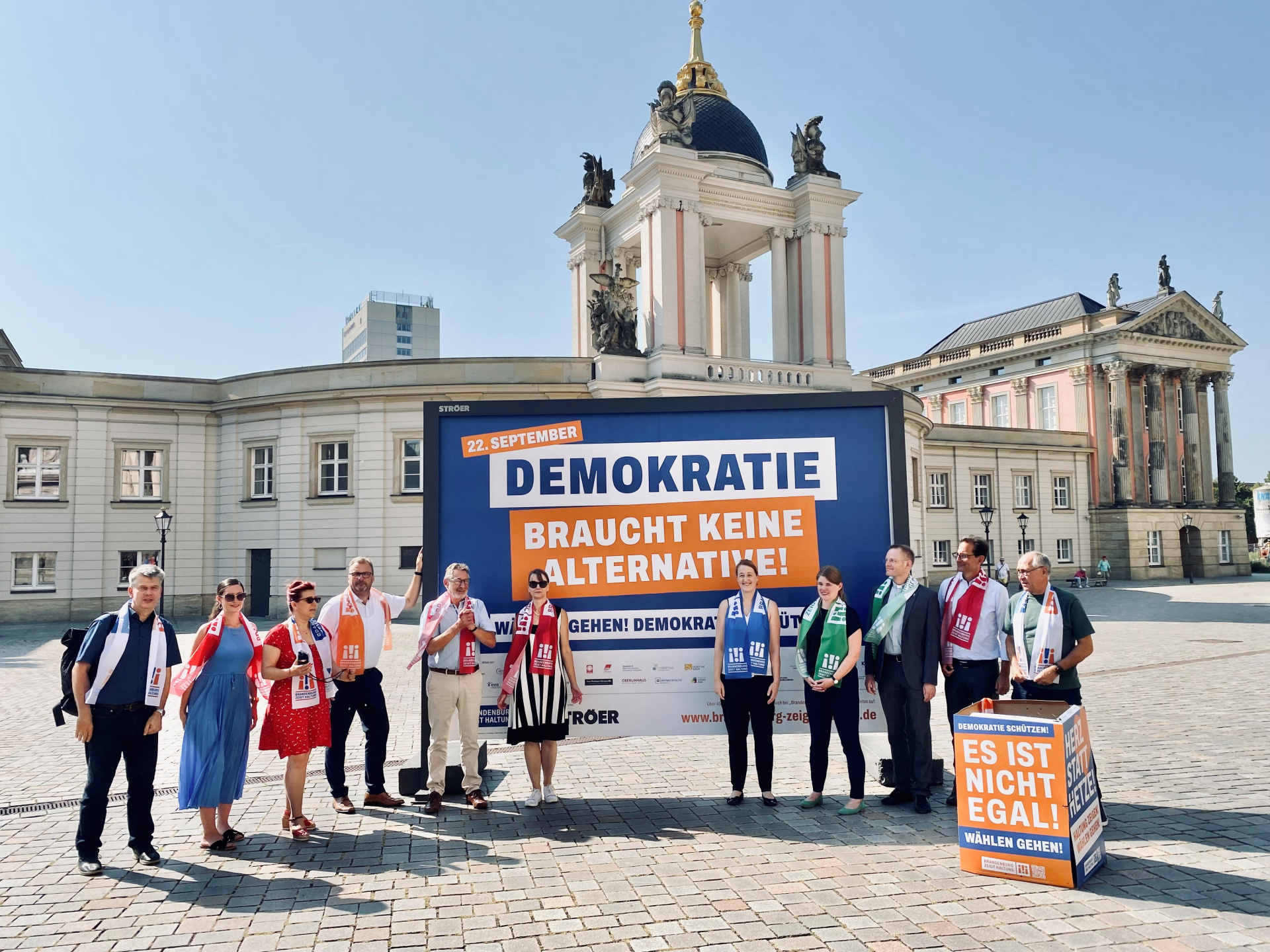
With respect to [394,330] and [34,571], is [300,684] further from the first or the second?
[394,330]

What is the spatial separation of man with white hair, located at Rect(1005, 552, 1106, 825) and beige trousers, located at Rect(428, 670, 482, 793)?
4365mm

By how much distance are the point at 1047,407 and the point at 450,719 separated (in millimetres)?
56294

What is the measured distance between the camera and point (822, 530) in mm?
8062

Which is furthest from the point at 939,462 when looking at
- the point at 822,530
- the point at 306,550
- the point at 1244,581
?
the point at 822,530

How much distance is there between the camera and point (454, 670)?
7.52 m

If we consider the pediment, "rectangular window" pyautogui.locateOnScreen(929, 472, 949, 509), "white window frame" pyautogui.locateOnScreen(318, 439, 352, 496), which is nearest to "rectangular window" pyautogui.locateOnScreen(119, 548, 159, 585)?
"white window frame" pyautogui.locateOnScreen(318, 439, 352, 496)

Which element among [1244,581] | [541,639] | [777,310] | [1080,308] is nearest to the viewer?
[541,639]

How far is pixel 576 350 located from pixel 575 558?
1431 inches

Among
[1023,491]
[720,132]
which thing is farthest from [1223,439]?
[720,132]

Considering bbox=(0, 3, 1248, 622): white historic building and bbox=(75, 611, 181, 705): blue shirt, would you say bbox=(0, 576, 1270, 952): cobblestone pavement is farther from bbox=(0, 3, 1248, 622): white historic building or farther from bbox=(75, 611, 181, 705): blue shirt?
bbox=(0, 3, 1248, 622): white historic building

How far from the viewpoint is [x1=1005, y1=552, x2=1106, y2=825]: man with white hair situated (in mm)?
6781

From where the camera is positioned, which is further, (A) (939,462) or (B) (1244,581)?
(B) (1244,581)

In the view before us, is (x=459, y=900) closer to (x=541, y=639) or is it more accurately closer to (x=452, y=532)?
(x=541, y=639)

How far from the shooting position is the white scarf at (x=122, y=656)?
19.7 ft
